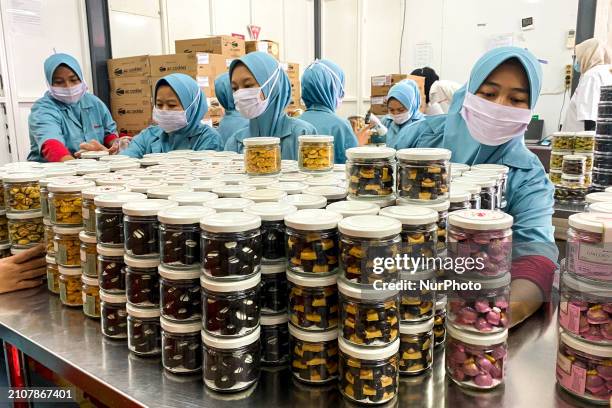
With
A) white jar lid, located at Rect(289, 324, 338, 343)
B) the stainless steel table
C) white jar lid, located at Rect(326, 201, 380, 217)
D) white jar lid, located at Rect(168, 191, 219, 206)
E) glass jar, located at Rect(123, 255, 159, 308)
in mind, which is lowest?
the stainless steel table

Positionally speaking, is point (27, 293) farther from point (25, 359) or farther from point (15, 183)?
point (15, 183)

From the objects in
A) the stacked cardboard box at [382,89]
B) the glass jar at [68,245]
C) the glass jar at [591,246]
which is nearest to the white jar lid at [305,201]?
the glass jar at [591,246]

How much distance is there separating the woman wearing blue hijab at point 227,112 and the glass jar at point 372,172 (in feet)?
10.1

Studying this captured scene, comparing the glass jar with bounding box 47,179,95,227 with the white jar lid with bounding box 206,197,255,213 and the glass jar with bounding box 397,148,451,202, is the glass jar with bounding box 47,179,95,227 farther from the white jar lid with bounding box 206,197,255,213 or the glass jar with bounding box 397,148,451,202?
the glass jar with bounding box 397,148,451,202

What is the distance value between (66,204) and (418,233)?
1072 millimetres

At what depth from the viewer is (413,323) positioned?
1012 mm

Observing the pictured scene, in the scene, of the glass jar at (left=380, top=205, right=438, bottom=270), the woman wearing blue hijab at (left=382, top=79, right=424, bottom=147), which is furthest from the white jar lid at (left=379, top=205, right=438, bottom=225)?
the woman wearing blue hijab at (left=382, top=79, right=424, bottom=147)

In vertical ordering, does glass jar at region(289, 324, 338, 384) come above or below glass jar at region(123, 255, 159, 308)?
below

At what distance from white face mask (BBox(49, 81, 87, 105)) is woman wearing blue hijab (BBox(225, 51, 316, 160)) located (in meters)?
1.63

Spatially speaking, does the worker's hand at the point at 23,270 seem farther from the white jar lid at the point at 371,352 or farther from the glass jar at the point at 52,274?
the white jar lid at the point at 371,352

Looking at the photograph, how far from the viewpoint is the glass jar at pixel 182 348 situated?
1056 millimetres

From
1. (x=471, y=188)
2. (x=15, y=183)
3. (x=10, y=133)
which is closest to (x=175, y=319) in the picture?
(x=471, y=188)

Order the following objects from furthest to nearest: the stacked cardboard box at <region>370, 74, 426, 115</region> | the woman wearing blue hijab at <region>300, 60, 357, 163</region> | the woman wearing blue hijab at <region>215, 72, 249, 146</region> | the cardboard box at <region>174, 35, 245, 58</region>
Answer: the stacked cardboard box at <region>370, 74, 426, 115</region> < the cardboard box at <region>174, 35, 245, 58</region> < the woman wearing blue hijab at <region>215, 72, 249, 146</region> < the woman wearing blue hijab at <region>300, 60, 357, 163</region>

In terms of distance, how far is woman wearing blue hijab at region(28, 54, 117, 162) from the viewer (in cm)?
342
